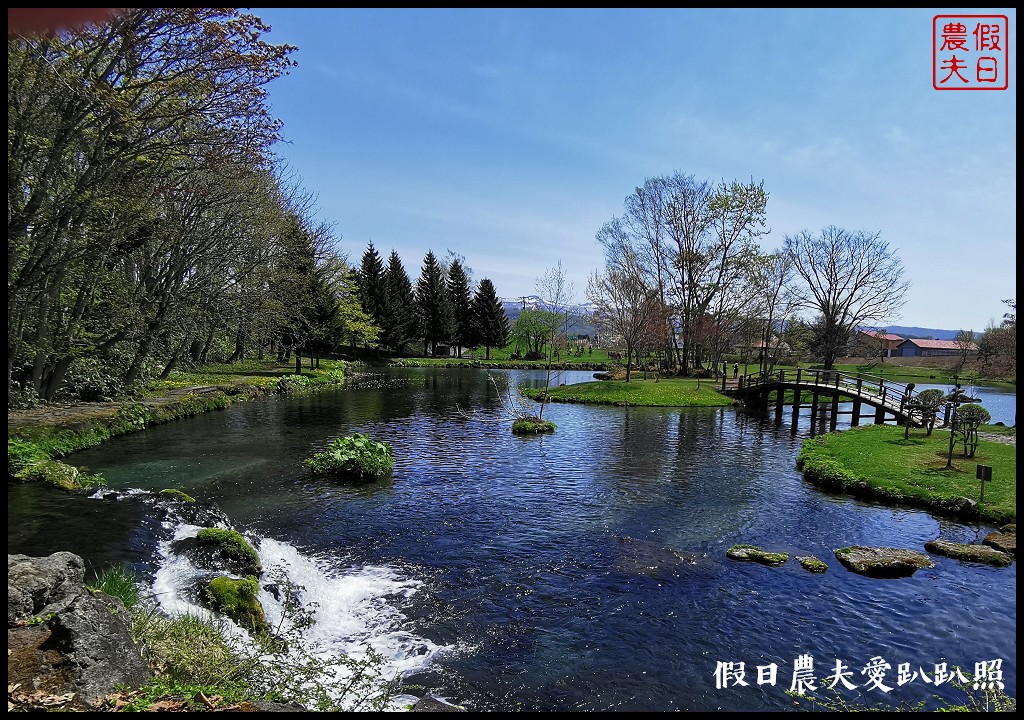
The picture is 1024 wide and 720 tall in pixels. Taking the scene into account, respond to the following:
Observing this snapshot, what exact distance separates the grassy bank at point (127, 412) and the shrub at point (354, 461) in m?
6.04

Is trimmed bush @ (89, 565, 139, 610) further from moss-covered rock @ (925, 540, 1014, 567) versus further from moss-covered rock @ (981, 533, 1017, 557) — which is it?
moss-covered rock @ (981, 533, 1017, 557)

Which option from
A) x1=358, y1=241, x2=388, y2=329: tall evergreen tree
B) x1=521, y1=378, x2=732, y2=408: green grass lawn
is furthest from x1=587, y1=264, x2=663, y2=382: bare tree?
x1=358, y1=241, x2=388, y2=329: tall evergreen tree

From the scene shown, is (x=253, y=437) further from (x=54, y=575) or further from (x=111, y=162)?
(x=54, y=575)

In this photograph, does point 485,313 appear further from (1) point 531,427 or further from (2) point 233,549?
(2) point 233,549

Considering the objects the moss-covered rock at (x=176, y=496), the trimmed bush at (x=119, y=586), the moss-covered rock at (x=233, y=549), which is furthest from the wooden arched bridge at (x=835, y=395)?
the trimmed bush at (x=119, y=586)

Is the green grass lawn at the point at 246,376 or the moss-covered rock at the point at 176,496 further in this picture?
the green grass lawn at the point at 246,376

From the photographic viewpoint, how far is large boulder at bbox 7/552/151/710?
18.6ft

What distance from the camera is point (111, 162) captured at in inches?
707

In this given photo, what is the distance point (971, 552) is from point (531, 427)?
58.0 ft

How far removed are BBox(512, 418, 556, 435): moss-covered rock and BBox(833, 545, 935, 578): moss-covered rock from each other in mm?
16055

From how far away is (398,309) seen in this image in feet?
241

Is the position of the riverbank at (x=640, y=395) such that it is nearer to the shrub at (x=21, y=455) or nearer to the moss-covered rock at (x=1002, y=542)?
the moss-covered rock at (x=1002, y=542)

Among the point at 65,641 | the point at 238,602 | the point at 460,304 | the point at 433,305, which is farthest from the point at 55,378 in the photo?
the point at 460,304

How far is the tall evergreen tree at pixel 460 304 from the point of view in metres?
84.6
